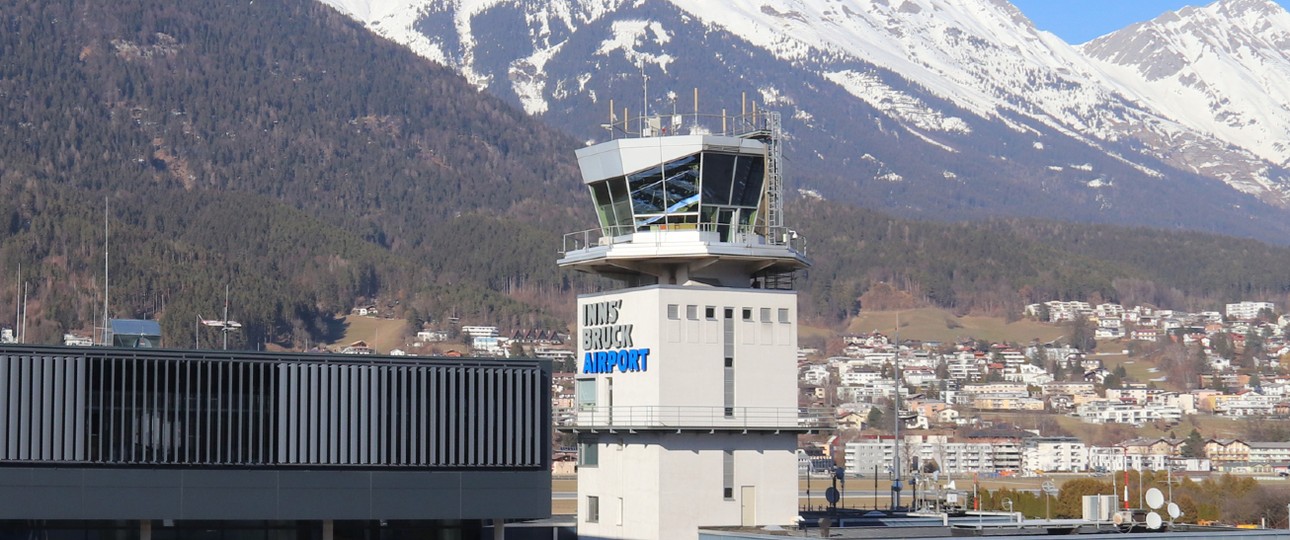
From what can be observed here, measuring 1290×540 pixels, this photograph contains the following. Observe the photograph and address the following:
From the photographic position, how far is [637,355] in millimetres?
73375

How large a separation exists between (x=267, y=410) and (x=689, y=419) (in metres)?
16.4

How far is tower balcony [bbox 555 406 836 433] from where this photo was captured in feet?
238

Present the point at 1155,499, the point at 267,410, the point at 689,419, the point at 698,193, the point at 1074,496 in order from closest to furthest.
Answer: the point at 267,410 → the point at 1155,499 → the point at 689,419 → the point at 698,193 → the point at 1074,496

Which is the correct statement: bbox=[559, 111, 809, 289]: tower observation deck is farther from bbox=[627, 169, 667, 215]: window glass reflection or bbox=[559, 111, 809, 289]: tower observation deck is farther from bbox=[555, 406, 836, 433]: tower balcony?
bbox=[555, 406, 836, 433]: tower balcony

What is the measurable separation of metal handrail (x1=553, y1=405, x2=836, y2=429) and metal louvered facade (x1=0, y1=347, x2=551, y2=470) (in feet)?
24.4

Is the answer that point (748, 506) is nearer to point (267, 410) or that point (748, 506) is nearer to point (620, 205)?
point (620, 205)

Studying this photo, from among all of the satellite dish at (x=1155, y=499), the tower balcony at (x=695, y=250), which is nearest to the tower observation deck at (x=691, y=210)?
the tower balcony at (x=695, y=250)

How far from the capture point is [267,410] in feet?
204

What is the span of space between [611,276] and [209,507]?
2108 cm

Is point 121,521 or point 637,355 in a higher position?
point 637,355

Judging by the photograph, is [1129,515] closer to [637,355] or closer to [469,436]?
[637,355]

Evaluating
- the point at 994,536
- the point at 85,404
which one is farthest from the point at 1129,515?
the point at 85,404

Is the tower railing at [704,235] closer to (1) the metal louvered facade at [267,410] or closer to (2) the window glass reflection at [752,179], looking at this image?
(2) the window glass reflection at [752,179]

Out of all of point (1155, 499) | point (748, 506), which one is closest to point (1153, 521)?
point (1155, 499)
